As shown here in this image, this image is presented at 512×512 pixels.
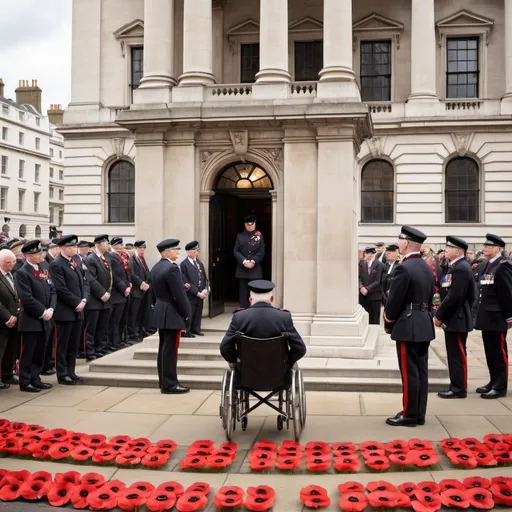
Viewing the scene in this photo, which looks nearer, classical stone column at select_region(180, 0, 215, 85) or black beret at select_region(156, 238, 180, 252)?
black beret at select_region(156, 238, 180, 252)

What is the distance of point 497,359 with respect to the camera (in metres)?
10.6

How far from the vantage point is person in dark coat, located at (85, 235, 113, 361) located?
13961mm

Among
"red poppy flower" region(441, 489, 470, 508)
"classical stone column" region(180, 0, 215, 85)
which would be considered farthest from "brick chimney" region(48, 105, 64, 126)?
"red poppy flower" region(441, 489, 470, 508)

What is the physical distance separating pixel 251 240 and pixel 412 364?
18.7ft

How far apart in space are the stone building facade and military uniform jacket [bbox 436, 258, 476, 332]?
2.48m

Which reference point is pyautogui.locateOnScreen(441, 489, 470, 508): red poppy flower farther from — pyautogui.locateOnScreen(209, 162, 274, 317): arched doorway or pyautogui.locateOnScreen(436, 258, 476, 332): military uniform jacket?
pyautogui.locateOnScreen(209, 162, 274, 317): arched doorway

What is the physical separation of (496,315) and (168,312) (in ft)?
17.2

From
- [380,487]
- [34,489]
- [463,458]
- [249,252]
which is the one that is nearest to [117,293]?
[249,252]

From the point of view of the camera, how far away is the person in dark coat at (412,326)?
870 cm

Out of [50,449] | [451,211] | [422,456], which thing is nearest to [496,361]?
[422,456]

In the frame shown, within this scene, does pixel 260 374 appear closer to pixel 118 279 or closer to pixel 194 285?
pixel 194 285

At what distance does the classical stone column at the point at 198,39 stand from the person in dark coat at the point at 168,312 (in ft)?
20.0

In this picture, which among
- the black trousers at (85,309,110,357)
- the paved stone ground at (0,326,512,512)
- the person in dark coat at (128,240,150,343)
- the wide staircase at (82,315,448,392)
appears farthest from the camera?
the person in dark coat at (128,240,150,343)

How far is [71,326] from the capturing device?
11.7m
